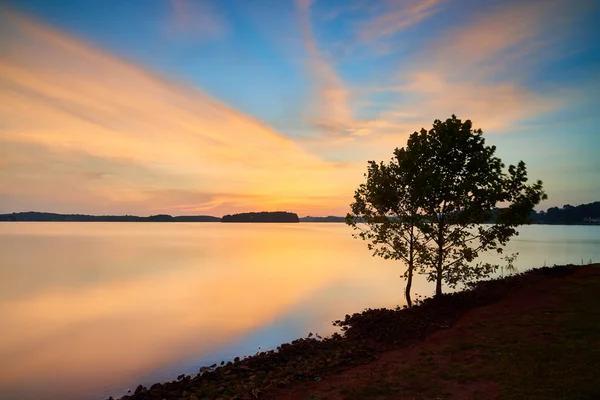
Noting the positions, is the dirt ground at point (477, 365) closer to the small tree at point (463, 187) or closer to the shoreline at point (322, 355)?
the shoreline at point (322, 355)

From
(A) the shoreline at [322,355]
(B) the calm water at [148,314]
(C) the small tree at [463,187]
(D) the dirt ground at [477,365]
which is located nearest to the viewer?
(D) the dirt ground at [477,365]

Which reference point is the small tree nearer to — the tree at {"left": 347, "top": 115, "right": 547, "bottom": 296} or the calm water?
the tree at {"left": 347, "top": 115, "right": 547, "bottom": 296}

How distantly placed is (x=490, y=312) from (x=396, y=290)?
21655 mm

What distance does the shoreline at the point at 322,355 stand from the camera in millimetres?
16794

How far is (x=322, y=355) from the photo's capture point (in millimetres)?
20203

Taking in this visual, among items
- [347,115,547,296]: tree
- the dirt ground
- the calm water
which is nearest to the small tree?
[347,115,547,296]: tree

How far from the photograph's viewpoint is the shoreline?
16.8 meters

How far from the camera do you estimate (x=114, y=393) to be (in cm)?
1884

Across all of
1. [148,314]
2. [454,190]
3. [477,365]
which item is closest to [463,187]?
[454,190]

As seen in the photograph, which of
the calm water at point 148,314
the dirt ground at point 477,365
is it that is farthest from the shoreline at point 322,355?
the calm water at point 148,314

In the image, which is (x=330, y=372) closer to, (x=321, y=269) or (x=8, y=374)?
(x=8, y=374)

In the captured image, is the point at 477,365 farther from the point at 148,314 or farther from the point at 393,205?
the point at 148,314

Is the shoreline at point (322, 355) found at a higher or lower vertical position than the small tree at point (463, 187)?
lower

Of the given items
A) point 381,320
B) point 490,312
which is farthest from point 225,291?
point 490,312
